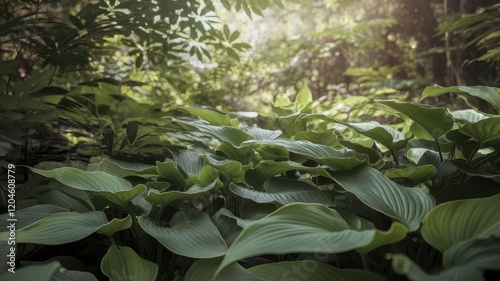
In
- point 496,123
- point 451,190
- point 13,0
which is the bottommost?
point 451,190

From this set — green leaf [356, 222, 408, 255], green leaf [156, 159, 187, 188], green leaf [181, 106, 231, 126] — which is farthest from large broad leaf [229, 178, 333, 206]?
green leaf [181, 106, 231, 126]

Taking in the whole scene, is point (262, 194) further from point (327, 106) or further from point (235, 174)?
point (327, 106)

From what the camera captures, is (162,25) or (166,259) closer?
(166,259)

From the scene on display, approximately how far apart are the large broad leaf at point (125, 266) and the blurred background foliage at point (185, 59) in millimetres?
414

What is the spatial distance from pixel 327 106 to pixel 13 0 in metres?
1.58

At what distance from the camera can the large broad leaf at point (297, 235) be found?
0.49 m

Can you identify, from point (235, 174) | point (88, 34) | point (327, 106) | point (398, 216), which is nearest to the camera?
point (398, 216)

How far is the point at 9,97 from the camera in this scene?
1.01 m

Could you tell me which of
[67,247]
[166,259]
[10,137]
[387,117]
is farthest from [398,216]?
[387,117]

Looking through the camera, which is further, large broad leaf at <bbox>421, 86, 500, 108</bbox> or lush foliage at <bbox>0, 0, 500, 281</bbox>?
large broad leaf at <bbox>421, 86, 500, 108</bbox>

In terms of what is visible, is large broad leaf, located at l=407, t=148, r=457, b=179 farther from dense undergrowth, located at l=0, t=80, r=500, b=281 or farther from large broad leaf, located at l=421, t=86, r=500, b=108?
large broad leaf, located at l=421, t=86, r=500, b=108

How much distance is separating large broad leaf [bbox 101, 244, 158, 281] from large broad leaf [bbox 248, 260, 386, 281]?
0.20 metres

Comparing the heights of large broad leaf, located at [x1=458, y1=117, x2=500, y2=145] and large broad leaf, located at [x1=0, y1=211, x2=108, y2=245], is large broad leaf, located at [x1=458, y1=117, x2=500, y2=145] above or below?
above

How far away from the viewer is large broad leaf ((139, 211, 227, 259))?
658mm
